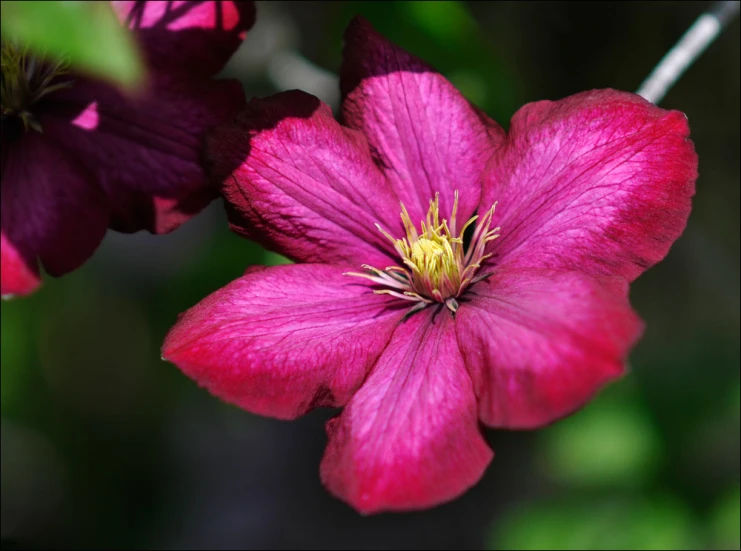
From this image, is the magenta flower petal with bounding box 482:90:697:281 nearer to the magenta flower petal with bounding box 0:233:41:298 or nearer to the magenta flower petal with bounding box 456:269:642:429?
the magenta flower petal with bounding box 456:269:642:429

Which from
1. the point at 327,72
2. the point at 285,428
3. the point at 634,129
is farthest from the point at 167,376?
the point at 634,129

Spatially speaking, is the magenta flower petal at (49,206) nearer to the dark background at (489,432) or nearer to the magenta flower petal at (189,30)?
the magenta flower petal at (189,30)

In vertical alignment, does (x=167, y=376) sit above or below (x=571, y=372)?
below

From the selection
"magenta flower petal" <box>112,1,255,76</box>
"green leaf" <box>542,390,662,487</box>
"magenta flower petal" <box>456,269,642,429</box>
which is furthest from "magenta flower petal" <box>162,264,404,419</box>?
"green leaf" <box>542,390,662,487</box>

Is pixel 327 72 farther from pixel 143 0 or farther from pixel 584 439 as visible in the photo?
pixel 584 439

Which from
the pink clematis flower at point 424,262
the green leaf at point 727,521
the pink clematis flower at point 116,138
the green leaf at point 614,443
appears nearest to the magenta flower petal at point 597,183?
the pink clematis flower at point 424,262

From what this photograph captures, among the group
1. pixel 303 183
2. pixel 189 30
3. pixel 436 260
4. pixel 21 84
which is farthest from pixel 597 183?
pixel 21 84
